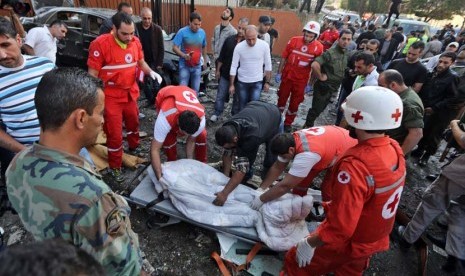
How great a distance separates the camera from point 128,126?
3.55 meters

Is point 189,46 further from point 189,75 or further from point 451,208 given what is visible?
point 451,208

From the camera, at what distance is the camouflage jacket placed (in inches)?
37.4

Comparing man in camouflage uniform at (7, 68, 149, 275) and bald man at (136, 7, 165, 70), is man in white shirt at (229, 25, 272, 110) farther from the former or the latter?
man in camouflage uniform at (7, 68, 149, 275)

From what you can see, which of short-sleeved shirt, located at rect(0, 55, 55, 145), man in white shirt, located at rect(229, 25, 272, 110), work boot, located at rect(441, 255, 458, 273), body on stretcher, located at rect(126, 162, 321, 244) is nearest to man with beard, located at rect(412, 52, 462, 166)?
work boot, located at rect(441, 255, 458, 273)

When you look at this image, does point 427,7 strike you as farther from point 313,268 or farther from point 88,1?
point 313,268

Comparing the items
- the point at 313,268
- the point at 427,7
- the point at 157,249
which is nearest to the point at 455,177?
the point at 313,268

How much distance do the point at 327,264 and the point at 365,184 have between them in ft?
2.30

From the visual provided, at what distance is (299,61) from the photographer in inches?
181

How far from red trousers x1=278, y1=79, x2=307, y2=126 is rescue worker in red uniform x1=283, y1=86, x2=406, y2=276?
9.89 ft

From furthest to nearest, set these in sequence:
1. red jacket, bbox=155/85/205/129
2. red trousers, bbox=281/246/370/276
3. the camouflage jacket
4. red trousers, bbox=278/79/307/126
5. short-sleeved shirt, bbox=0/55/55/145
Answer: red trousers, bbox=278/79/307/126 < red jacket, bbox=155/85/205/129 < short-sleeved shirt, bbox=0/55/55/145 < red trousers, bbox=281/246/370/276 < the camouflage jacket

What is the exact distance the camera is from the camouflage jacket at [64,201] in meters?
0.95

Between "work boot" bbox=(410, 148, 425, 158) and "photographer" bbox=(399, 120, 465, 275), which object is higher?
→ "photographer" bbox=(399, 120, 465, 275)

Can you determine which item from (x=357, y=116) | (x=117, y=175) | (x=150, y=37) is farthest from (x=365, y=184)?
(x=150, y=37)

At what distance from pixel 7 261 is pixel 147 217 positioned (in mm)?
2380
